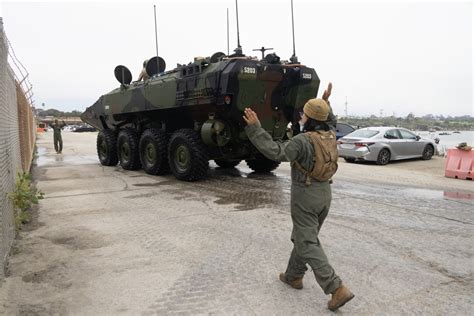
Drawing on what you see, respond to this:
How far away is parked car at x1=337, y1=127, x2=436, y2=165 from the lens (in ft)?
44.9

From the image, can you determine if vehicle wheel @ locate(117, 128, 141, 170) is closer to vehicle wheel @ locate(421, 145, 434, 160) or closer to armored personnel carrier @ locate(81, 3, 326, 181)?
armored personnel carrier @ locate(81, 3, 326, 181)

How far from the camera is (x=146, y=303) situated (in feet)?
11.2

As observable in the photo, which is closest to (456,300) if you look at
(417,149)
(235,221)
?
(235,221)

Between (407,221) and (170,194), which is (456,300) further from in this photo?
(170,194)

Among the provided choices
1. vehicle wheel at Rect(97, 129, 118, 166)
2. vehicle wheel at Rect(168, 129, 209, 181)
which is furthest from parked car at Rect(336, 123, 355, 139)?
vehicle wheel at Rect(168, 129, 209, 181)

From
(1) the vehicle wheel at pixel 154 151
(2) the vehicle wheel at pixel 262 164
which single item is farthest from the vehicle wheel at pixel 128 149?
(2) the vehicle wheel at pixel 262 164

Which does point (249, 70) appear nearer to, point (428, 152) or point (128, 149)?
point (128, 149)

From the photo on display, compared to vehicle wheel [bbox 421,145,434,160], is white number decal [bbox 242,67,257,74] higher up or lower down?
higher up

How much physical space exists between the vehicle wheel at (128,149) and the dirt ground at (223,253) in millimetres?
2775

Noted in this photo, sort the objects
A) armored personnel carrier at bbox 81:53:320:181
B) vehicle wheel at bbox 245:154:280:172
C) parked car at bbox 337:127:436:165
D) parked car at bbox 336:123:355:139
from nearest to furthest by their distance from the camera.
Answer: armored personnel carrier at bbox 81:53:320:181
vehicle wheel at bbox 245:154:280:172
parked car at bbox 337:127:436:165
parked car at bbox 336:123:355:139

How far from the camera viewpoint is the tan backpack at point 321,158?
3.37 metres

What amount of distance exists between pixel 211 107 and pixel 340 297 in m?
6.02

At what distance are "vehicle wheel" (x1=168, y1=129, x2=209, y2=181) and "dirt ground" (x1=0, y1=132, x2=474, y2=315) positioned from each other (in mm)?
720

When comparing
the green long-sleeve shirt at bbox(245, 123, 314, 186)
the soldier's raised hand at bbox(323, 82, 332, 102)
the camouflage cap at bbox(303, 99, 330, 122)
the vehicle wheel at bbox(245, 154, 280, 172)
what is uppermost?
the soldier's raised hand at bbox(323, 82, 332, 102)
